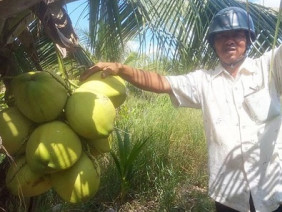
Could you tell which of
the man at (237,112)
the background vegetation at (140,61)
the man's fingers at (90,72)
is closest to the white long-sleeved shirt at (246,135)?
the man at (237,112)

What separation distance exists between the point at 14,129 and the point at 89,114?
214 mm

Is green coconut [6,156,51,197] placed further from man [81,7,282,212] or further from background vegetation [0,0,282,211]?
man [81,7,282,212]

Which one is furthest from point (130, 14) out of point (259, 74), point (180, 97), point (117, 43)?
point (259, 74)

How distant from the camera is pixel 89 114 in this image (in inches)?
41.9

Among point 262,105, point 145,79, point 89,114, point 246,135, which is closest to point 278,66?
point 262,105

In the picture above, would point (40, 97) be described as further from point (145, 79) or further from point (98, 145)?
point (145, 79)

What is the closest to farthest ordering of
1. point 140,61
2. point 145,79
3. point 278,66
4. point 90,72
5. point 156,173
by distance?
point 90,72 < point 278,66 < point 145,79 < point 140,61 < point 156,173

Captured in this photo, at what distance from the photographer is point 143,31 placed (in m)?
2.33

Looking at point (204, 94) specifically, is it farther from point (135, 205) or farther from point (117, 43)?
point (135, 205)

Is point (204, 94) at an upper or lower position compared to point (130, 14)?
lower

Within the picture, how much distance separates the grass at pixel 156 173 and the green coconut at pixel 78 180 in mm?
2132

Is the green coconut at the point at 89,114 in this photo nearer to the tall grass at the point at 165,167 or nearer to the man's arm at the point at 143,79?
the man's arm at the point at 143,79

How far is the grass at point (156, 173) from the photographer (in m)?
3.79

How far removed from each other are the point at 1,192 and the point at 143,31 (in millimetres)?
1391
